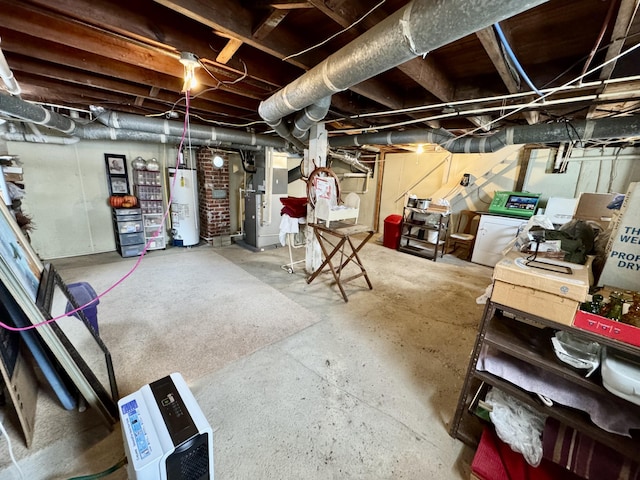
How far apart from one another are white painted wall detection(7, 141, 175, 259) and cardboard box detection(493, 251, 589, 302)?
557cm

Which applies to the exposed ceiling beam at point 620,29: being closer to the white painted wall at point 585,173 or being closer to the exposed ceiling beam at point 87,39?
the exposed ceiling beam at point 87,39

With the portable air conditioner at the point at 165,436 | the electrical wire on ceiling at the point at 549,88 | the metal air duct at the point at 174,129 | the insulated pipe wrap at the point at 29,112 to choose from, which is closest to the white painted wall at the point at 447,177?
the electrical wire on ceiling at the point at 549,88

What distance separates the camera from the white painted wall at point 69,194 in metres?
3.69

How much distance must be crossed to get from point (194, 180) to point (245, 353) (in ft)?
12.6

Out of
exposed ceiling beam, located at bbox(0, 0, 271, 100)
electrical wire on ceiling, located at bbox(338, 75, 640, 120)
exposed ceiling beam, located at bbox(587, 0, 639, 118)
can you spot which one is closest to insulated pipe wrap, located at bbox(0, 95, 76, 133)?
exposed ceiling beam, located at bbox(0, 0, 271, 100)

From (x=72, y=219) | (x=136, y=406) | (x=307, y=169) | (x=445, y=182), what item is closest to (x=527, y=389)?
(x=136, y=406)

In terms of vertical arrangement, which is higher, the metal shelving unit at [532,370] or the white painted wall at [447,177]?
the white painted wall at [447,177]

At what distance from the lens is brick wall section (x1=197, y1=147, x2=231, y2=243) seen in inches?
188

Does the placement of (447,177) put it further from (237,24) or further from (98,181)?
(98,181)

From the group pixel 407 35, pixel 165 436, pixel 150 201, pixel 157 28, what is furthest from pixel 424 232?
pixel 150 201

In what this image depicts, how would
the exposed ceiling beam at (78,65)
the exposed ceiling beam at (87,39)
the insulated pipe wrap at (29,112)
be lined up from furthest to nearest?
A: the insulated pipe wrap at (29,112), the exposed ceiling beam at (78,65), the exposed ceiling beam at (87,39)

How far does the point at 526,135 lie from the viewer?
262 cm

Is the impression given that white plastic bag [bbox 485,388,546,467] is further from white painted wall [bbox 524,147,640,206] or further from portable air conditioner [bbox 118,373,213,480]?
white painted wall [bbox 524,147,640,206]

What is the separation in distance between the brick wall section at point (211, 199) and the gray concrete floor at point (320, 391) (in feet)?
6.60
